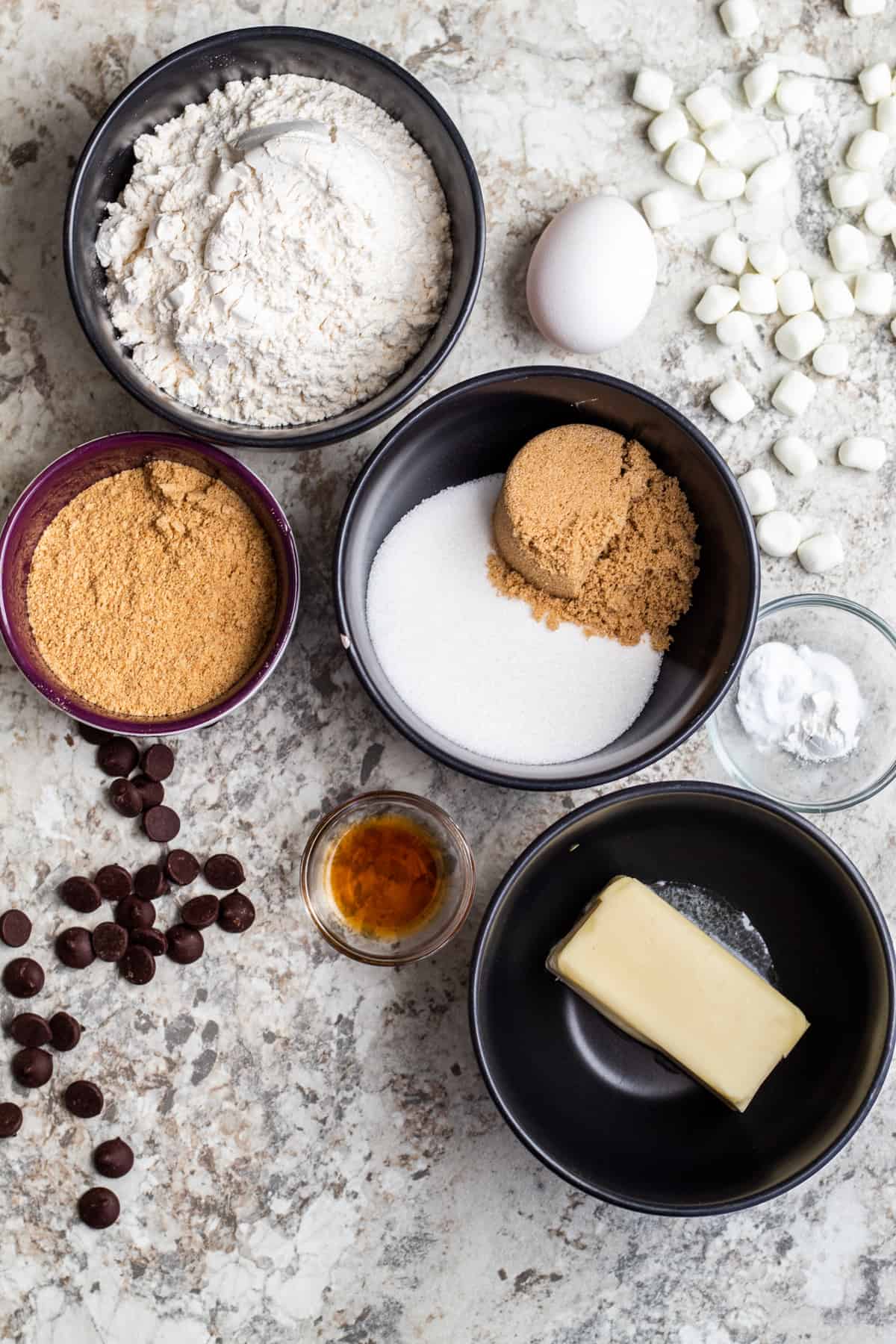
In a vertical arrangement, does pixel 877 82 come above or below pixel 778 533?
above

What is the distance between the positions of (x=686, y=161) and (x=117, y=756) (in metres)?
0.99

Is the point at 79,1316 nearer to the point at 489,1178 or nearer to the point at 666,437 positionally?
the point at 489,1178

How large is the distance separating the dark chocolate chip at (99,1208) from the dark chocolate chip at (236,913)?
1.10 feet

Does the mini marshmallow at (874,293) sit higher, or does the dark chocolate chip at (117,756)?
the mini marshmallow at (874,293)

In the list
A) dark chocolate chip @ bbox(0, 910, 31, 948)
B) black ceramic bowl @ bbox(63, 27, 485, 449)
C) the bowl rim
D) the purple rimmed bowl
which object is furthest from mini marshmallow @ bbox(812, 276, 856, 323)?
dark chocolate chip @ bbox(0, 910, 31, 948)

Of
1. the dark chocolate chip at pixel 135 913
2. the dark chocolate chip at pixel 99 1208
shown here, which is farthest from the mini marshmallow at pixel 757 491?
the dark chocolate chip at pixel 99 1208

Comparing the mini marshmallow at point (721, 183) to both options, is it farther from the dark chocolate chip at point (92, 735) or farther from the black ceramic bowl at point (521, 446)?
the dark chocolate chip at point (92, 735)

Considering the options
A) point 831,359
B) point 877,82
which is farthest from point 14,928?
point 877,82

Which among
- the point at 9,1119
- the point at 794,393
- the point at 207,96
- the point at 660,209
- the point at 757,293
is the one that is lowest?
the point at 9,1119

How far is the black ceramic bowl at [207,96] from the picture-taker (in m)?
1.12

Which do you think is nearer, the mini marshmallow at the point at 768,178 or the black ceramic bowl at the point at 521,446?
the black ceramic bowl at the point at 521,446

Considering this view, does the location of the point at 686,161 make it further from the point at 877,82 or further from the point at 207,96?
the point at 207,96

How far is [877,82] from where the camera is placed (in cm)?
128

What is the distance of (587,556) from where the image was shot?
1165mm
